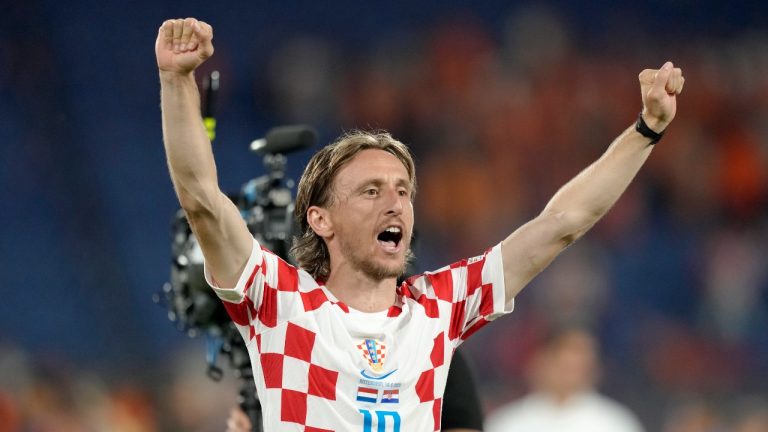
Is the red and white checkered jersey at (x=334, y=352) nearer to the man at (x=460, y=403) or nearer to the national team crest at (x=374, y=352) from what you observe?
the national team crest at (x=374, y=352)

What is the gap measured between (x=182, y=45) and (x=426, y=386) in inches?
37.7

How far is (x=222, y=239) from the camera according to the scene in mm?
2523

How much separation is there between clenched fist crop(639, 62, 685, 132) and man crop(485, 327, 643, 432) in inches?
82.6

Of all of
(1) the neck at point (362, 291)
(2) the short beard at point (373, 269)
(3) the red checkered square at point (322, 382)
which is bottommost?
(3) the red checkered square at point (322, 382)

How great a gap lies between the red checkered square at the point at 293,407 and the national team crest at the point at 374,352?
167mm

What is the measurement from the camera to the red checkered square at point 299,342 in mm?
2646

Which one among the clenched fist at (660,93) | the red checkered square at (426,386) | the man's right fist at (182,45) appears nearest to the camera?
the man's right fist at (182,45)

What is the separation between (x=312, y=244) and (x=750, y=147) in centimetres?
587

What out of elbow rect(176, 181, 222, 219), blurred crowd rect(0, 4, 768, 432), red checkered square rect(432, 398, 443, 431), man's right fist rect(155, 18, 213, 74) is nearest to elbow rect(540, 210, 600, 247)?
red checkered square rect(432, 398, 443, 431)

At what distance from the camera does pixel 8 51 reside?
772cm

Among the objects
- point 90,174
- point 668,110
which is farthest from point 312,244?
point 90,174

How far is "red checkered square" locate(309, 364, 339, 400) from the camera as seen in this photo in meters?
2.62

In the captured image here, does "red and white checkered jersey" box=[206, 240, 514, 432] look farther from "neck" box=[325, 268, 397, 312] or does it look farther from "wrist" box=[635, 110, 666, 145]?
"wrist" box=[635, 110, 666, 145]

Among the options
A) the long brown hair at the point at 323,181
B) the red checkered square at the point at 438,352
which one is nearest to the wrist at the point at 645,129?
the long brown hair at the point at 323,181
